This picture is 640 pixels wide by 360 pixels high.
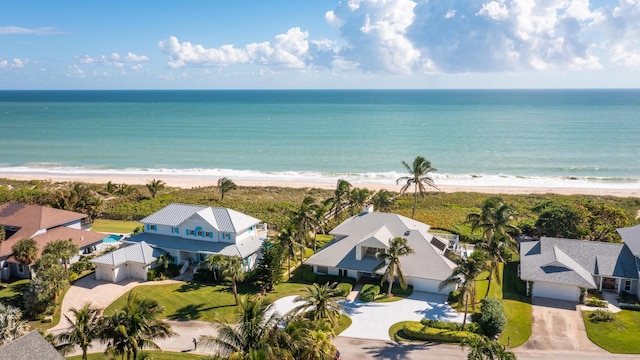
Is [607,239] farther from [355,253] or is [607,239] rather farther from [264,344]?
[264,344]

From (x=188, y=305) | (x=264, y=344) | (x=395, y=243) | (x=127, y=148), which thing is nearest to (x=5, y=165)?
(x=127, y=148)

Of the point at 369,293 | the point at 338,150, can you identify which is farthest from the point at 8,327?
the point at 338,150

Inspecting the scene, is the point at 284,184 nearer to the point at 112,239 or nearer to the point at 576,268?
the point at 112,239

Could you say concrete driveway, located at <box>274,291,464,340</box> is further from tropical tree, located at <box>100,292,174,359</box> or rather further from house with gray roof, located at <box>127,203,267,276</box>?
tropical tree, located at <box>100,292,174,359</box>

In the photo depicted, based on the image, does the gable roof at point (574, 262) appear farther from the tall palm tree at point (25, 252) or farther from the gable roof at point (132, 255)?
the tall palm tree at point (25, 252)

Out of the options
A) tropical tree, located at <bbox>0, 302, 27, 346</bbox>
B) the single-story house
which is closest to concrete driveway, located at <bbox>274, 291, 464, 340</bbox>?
the single-story house

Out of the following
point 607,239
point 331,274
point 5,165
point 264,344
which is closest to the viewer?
point 264,344

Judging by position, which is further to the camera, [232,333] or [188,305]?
[188,305]
